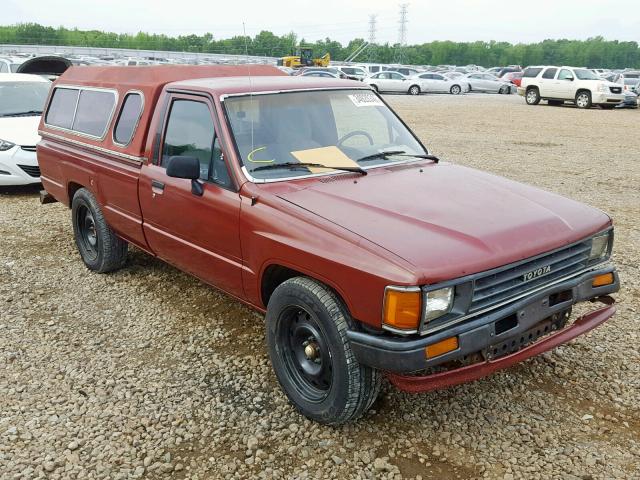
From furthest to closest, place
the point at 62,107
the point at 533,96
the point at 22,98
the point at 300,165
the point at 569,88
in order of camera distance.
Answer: the point at 533,96, the point at 569,88, the point at 22,98, the point at 62,107, the point at 300,165

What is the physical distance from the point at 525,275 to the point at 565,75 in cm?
2434

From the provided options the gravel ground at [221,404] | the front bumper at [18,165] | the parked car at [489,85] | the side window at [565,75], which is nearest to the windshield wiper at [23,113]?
the front bumper at [18,165]

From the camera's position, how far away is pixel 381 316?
2814 millimetres

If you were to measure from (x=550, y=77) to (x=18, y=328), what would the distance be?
81.9ft

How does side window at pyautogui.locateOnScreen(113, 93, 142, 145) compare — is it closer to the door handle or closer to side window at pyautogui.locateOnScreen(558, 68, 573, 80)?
the door handle

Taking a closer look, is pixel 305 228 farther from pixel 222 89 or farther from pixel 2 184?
pixel 2 184

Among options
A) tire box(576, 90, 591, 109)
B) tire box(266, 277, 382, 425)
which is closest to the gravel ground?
tire box(266, 277, 382, 425)

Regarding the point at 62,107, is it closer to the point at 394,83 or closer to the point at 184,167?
the point at 184,167

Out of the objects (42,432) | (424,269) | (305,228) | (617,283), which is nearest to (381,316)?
(424,269)

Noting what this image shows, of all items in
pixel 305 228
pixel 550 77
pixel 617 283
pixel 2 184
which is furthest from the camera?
pixel 550 77

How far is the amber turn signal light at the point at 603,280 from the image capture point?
136 inches

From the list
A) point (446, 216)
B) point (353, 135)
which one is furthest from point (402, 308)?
point (353, 135)

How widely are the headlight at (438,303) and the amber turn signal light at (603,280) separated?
1153 millimetres

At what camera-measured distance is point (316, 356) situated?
3.35m
